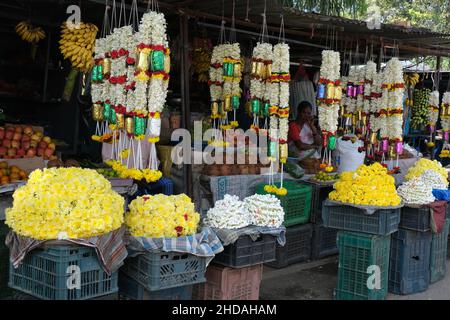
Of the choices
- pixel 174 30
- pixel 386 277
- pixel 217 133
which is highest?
pixel 174 30

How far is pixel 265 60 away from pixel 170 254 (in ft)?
9.76

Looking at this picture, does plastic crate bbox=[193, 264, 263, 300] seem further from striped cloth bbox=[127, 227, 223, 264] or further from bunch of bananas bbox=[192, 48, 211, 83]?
bunch of bananas bbox=[192, 48, 211, 83]

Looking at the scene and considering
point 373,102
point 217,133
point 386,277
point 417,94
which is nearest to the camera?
Answer: point 386,277

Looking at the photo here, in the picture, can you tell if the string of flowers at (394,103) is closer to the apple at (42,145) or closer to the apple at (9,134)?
the apple at (42,145)

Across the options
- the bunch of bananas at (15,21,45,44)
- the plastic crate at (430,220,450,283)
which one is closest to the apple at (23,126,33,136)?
the bunch of bananas at (15,21,45,44)

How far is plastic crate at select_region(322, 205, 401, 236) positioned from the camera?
474 centimetres

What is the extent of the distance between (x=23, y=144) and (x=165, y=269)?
8.97 feet

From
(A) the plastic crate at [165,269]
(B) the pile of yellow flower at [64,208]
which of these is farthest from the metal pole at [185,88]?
(B) the pile of yellow flower at [64,208]

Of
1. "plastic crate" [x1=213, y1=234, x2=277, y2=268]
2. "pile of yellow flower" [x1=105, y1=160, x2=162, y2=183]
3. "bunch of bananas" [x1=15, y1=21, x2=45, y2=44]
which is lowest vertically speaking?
"plastic crate" [x1=213, y1=234, x2=277, y2=268]

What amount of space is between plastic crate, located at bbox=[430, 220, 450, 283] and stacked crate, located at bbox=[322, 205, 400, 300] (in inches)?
35.9

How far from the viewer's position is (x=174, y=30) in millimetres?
7289

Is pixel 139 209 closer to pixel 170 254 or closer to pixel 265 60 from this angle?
pixel 170 254
